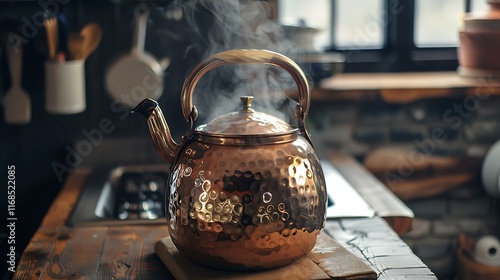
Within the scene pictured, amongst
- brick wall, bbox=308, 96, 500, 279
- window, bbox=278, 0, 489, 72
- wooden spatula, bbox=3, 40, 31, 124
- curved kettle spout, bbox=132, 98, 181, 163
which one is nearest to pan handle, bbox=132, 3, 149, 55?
wooden spatula, bbox=3, 40, 31, 124

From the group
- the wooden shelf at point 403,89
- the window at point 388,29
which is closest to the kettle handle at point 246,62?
the wooden shelf at point 403,89

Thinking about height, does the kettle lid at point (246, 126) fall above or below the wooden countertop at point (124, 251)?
above

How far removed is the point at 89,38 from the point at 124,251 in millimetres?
982

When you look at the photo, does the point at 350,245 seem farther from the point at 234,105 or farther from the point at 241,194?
the point at 234,105

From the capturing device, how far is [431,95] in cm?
229

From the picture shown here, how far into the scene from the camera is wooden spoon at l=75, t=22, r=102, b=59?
6.86 feet

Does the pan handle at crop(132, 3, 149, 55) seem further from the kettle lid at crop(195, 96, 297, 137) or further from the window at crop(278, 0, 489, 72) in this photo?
the kettle lid at crop(195, 96, 297, 137)

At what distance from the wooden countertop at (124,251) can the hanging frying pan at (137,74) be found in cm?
60

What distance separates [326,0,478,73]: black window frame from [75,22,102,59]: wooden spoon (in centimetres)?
86

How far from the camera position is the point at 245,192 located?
3.47ft

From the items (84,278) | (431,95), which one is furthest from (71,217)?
(431,95)

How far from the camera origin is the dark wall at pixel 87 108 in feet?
7.17

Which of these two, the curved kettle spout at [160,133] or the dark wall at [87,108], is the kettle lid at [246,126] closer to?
the curved kettle spout at [160,133]

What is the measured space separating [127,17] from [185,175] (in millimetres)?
1215
